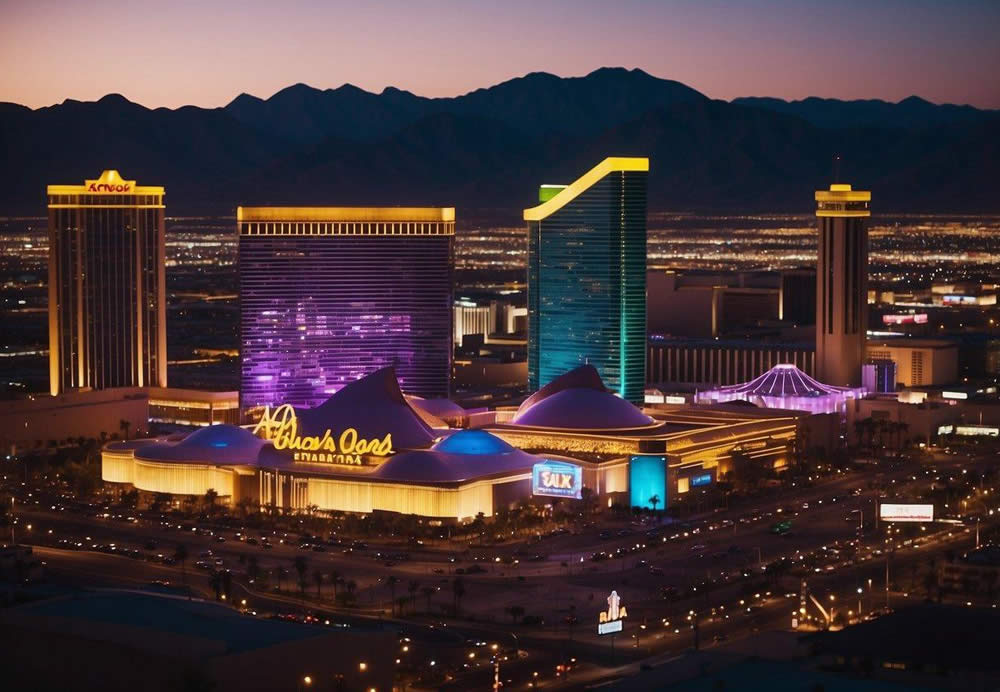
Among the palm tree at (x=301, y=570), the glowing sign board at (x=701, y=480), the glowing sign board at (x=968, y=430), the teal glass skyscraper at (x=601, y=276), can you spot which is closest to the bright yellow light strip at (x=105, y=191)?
the teal glass skyscraper at (x=601, y=276)

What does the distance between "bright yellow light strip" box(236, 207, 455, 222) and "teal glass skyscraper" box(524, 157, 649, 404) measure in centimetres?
757

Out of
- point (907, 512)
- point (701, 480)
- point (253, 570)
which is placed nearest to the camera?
point (253, 570)

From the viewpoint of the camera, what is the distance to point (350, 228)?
424 ft

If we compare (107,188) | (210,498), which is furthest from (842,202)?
(210,498)

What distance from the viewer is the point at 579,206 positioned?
130m

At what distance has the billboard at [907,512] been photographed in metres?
95.1

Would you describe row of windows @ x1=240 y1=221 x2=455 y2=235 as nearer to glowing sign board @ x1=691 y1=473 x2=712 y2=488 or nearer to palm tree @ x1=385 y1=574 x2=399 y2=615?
glowing sign board @ x1=691 y1=473 x2=712 y2=488

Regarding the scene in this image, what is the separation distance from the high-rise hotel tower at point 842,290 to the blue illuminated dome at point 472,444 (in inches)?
1639

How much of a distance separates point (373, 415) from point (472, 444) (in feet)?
19.9

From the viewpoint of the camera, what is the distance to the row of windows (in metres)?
128

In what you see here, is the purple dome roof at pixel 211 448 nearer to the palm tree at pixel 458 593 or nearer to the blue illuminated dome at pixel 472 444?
the blue illuminated dome at pixel 472 444

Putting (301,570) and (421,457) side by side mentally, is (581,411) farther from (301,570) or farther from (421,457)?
(301,570)

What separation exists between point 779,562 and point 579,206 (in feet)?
157

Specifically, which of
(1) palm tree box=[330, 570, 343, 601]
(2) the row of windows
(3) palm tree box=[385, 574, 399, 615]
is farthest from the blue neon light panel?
(2) the row of windows
